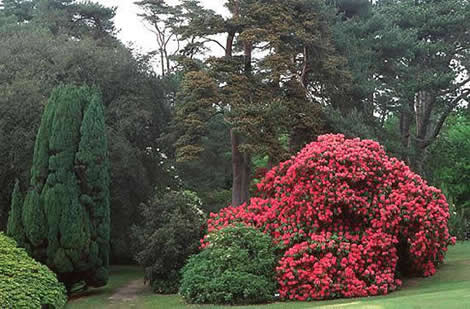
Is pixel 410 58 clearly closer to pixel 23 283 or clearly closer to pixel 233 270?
pixel 233 270

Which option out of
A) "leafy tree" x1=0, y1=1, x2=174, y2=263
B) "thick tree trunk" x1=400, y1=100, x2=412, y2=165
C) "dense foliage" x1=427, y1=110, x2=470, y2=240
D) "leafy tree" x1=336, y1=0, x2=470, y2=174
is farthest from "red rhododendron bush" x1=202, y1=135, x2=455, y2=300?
"dense foliage" x1=427, y1=110, x2=470, y2=240

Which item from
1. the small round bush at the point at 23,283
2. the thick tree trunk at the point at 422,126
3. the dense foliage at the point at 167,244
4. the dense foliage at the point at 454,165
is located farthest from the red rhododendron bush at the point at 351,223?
the dense foliage at the point at 454,165

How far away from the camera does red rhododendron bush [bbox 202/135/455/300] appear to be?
11.7 meters

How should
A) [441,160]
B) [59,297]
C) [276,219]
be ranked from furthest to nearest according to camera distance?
[441,160], [276,219], [59,297]

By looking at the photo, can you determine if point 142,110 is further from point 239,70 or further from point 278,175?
point 278,175

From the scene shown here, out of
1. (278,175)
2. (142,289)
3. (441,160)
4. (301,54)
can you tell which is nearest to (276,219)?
(278,175)

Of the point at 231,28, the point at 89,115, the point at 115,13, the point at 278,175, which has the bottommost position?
the point at 278,175

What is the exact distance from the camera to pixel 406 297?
9.21 m

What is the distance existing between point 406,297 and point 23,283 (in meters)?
7.02

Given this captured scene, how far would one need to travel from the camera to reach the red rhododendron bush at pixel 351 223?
11664 millimetres

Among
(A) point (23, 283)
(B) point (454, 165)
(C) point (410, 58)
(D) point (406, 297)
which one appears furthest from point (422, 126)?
(A) point (23, 283)

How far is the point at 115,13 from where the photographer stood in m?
32.4

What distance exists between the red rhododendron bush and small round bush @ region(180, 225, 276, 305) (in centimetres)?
34

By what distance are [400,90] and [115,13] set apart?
56.8ft
